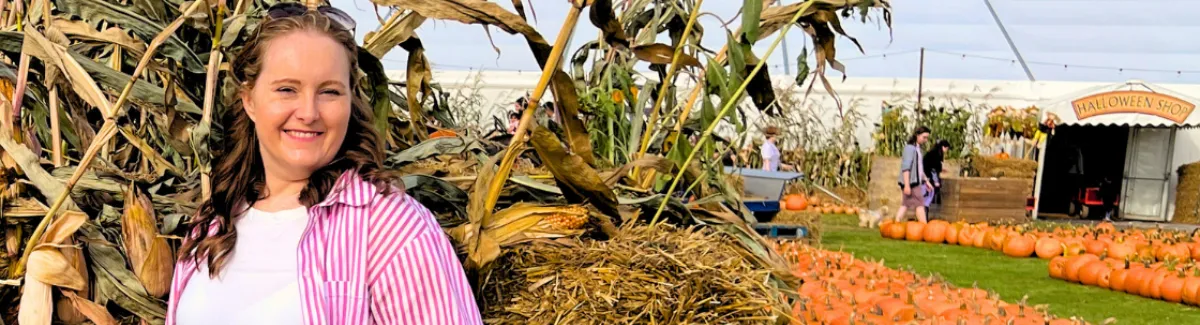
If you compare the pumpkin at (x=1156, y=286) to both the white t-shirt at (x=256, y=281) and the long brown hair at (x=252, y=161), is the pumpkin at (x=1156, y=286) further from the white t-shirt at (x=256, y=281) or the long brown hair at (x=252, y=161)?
the white t-shirt at (x=256, y=281)

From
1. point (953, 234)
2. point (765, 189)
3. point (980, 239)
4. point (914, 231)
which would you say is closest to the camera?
point (980, 239)

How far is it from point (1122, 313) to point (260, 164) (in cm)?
505

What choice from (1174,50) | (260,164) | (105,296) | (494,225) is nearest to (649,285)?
(494,225)

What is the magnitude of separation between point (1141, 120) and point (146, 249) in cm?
1292

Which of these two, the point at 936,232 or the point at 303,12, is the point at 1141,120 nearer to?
the point at 936,232

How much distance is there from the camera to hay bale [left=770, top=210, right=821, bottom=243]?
803 centimetres

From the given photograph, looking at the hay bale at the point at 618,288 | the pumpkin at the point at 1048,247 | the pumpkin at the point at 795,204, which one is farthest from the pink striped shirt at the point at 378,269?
the pumpkin at the point at 795,204

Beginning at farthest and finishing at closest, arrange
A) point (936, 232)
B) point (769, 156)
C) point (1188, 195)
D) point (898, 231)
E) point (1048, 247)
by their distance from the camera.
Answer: point (1188, 195) → point (769, 156) → point (898, 231) → point (936, 232) → point (1048, 247)

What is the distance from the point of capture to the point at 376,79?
1.81m

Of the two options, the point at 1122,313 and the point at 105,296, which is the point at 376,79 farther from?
the point at 1122,313

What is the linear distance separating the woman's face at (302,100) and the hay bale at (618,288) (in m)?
0.36

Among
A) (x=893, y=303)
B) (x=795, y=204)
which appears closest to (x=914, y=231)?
(x=795, y=204)

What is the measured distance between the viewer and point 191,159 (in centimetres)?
206

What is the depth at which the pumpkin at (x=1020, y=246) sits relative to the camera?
7742 mm
